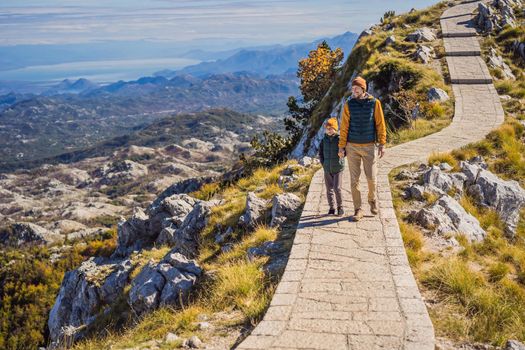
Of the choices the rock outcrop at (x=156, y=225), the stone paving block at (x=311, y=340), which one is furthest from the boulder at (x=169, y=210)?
the stone paving block at (x=311, y=340)

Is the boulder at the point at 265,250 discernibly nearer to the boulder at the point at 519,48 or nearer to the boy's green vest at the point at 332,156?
the boy's green vest at the point at 332,156

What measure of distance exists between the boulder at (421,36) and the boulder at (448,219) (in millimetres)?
23085

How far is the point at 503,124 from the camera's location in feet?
54.9

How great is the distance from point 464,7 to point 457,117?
25897mm

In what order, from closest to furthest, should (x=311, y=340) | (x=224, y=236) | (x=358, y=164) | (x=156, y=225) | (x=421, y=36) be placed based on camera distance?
(x=311, y=340)
(x=358, y=164)
(x=224, y=236)
(x=156, y=225)
(x=421, y=36)

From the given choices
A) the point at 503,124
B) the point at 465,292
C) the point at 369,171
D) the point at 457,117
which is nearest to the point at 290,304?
the point at 465,292

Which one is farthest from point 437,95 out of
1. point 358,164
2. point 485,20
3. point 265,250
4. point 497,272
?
point 265,250

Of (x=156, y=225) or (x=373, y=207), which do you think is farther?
(x=156, y=225)

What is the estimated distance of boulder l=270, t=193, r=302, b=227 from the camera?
10945mm

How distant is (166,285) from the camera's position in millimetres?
9547

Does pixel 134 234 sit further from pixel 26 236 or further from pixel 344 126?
pixel 26 236

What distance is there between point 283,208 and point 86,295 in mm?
10731

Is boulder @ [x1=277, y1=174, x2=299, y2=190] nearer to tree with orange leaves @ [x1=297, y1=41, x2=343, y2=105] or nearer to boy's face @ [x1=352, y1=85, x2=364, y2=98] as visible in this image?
boy's face @ [x1=352, y1=85, x2=364, y2=98]

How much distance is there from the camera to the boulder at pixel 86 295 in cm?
1521
